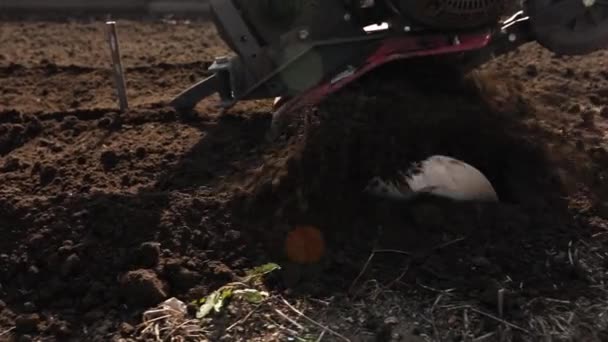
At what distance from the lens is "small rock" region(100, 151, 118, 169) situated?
5.05 meters

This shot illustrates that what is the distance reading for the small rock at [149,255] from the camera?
405cm

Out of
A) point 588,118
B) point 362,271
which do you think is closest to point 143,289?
point 362,271

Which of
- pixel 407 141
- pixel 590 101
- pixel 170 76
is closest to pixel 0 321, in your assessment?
pixel 407 141

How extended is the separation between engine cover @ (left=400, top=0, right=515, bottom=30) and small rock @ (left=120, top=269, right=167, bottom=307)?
1.88 metres

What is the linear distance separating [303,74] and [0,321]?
1977 mm

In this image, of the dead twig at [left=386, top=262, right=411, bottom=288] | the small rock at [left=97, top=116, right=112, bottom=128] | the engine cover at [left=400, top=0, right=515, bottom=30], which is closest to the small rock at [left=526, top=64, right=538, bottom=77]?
the engine cover at [left=400, top=0, right=515, bottom=30]

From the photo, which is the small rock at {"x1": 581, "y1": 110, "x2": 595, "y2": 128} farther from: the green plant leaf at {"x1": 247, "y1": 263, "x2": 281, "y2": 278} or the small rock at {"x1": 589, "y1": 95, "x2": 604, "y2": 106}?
the green plant leaf at {"x1": 247, "y1": 263, "x2": 281, "y2": 278}

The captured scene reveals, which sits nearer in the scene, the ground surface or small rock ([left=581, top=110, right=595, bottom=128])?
the ground surface

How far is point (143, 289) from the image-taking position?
3.87 metres

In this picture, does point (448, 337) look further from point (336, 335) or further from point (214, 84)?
point (214, 84)

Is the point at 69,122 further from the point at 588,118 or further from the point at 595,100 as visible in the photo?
the point at 595,100

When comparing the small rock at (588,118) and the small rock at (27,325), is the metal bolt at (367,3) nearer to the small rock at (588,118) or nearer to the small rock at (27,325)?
the small rock at (588,118)

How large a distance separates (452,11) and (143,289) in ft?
6.79

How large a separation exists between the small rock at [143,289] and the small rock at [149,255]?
0.12 metres
